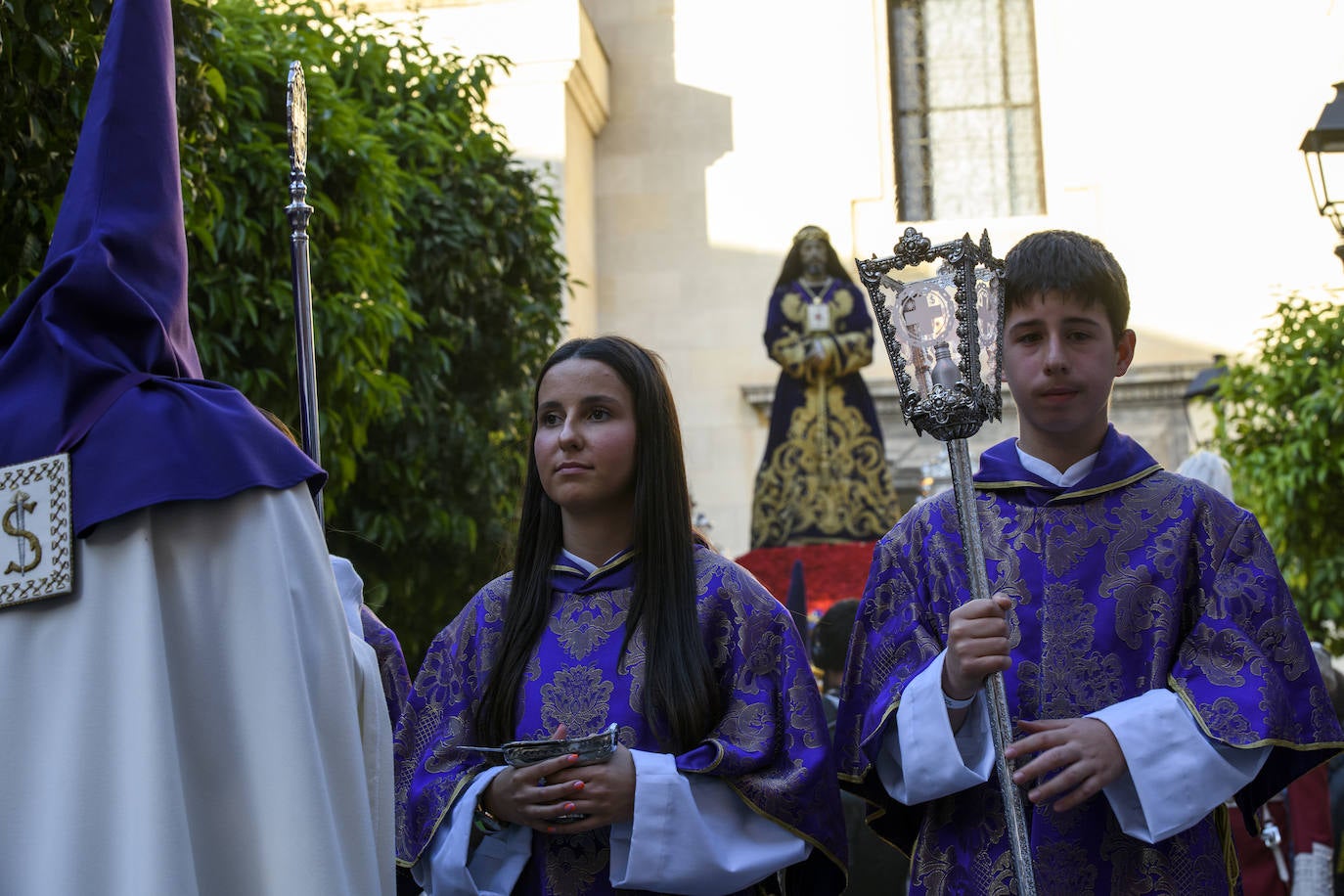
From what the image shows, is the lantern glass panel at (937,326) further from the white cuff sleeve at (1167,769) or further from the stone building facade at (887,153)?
the stone building facade at (887,153)

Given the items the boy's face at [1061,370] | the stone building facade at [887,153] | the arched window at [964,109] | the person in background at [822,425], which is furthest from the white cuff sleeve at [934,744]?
the arched window at [964,109]

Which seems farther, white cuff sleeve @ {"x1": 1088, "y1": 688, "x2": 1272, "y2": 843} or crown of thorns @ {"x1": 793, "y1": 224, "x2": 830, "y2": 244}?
crown of thorns @ {"x1": 793, "y1": 224, "x2": 830, "y2": 244}

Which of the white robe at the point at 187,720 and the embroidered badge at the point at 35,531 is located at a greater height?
the embroidered badge at the point at 35,531

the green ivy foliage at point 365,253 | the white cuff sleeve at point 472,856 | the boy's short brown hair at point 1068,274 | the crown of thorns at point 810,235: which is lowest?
the white cuff sleeve at point 472,856

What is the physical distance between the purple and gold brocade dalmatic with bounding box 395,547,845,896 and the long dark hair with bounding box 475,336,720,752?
26 millimetres

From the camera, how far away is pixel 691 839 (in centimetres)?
246

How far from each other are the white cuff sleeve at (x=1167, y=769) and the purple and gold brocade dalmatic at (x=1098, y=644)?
42 mm

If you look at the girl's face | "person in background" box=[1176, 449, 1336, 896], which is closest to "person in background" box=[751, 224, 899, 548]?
"person in background" box=[1176, 449, 1336, 896]

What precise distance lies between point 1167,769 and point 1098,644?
252mm

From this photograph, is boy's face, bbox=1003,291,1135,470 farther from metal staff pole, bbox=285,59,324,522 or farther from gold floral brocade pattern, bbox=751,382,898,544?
gold floral brocade pattern, bbox=751,382,898,544

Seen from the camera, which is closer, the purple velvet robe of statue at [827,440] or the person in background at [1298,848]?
the person in background at [1298,848]

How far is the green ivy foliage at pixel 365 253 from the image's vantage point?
4055 mm

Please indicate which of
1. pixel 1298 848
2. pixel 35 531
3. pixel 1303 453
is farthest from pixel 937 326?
pixel 1303 453

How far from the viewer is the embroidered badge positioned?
1.94m
